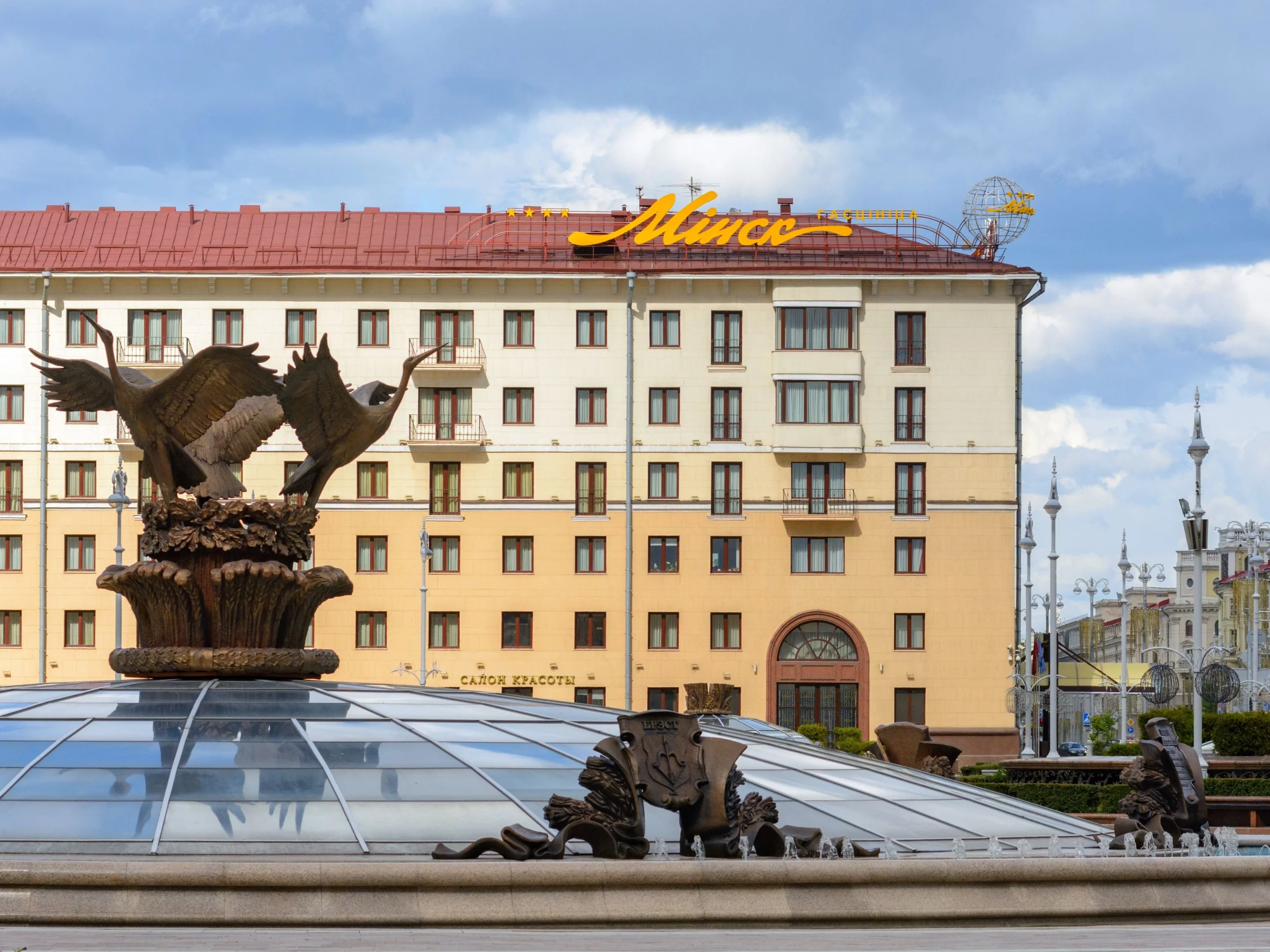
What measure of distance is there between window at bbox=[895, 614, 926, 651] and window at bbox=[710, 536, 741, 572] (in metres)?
5.69

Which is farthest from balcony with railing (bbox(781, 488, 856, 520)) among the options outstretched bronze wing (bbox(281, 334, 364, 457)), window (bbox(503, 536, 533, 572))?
outstretched bronze wing (bbox(281, 334, 364, 457))

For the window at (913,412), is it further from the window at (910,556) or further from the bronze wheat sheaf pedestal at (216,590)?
the bronze wheat sheaf pedestal at (216,590)

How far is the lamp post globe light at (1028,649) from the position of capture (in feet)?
188

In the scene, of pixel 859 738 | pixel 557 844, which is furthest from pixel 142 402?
pixel 859 738

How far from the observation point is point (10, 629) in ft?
195

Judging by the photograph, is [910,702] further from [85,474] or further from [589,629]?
[85,474]

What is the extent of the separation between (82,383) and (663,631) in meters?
39.6

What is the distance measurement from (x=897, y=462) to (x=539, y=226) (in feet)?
48.8

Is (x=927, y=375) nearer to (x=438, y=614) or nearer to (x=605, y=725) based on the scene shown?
(x=438, y=614)

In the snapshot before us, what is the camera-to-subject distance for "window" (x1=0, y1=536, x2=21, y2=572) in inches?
2360

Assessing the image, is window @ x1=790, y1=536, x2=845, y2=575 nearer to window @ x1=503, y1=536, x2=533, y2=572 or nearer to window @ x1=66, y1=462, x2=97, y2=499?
window @ x1=503, y1=536, x2=533, y2=572

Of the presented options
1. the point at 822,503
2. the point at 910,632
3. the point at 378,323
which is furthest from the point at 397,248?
the point at 910,632

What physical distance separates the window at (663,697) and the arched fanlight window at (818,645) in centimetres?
365

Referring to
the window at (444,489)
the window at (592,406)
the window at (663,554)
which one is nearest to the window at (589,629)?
the window at (663,554)
